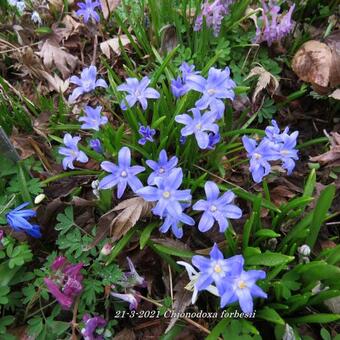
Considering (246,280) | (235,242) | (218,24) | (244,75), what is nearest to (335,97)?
(244,75)

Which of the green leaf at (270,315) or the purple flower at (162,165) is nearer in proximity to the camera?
the green leaf at (270,315)

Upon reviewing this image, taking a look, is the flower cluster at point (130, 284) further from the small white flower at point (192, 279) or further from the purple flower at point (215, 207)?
the purple flower at point (215, 207)

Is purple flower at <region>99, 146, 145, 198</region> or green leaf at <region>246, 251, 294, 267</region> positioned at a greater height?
purple flower at <region>99, 146, 145, 198</region>

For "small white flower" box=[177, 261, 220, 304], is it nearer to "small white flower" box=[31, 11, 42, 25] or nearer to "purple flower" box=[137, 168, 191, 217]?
"purple flower" box=[137, 168, 191, 217]

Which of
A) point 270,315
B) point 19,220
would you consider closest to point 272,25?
point 270,315

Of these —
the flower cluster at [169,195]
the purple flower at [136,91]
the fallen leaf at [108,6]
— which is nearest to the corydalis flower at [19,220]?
the flower cluster at [169,195]

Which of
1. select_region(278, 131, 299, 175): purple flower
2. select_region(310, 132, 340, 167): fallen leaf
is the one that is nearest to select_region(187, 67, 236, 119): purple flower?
select_region(278, 131, 299, 175): purple flower

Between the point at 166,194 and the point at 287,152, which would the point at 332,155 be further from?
the point at 166,194
